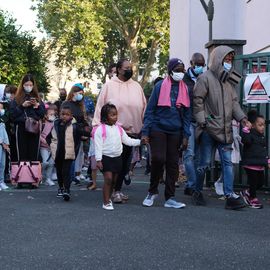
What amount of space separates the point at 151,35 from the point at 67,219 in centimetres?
3349

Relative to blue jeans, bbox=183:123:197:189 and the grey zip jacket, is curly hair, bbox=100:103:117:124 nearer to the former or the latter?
the grey zip jacket

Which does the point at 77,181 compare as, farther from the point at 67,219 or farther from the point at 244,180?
the point at 67,219

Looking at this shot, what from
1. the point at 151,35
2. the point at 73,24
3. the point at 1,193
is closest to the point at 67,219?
the point at 1,193

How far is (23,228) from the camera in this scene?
20.8ft

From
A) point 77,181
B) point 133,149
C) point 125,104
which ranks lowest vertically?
point 77,181

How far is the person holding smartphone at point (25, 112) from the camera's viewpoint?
9805mm

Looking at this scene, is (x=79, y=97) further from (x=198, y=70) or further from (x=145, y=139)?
(x=145, y=139)

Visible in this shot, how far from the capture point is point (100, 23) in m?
37.8

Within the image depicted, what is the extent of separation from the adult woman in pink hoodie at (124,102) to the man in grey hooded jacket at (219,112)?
35.3 inches

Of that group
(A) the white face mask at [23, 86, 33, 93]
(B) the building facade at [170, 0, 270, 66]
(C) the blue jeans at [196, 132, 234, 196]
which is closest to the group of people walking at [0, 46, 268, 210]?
(C) the blue jeans at [196, 132, 234, 196]

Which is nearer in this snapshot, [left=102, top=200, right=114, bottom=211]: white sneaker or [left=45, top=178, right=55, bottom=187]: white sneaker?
[left=102, top=200, right=114, bottom=211]: white sneaker

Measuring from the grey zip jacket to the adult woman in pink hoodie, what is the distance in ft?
2.97

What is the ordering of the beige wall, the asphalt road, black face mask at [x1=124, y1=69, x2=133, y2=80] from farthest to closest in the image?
the beige wall, black face mask at [x1=124, y1=69, x2=133, y2=80], the asphalt road

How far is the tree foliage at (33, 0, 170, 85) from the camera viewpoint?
36.2 meters
